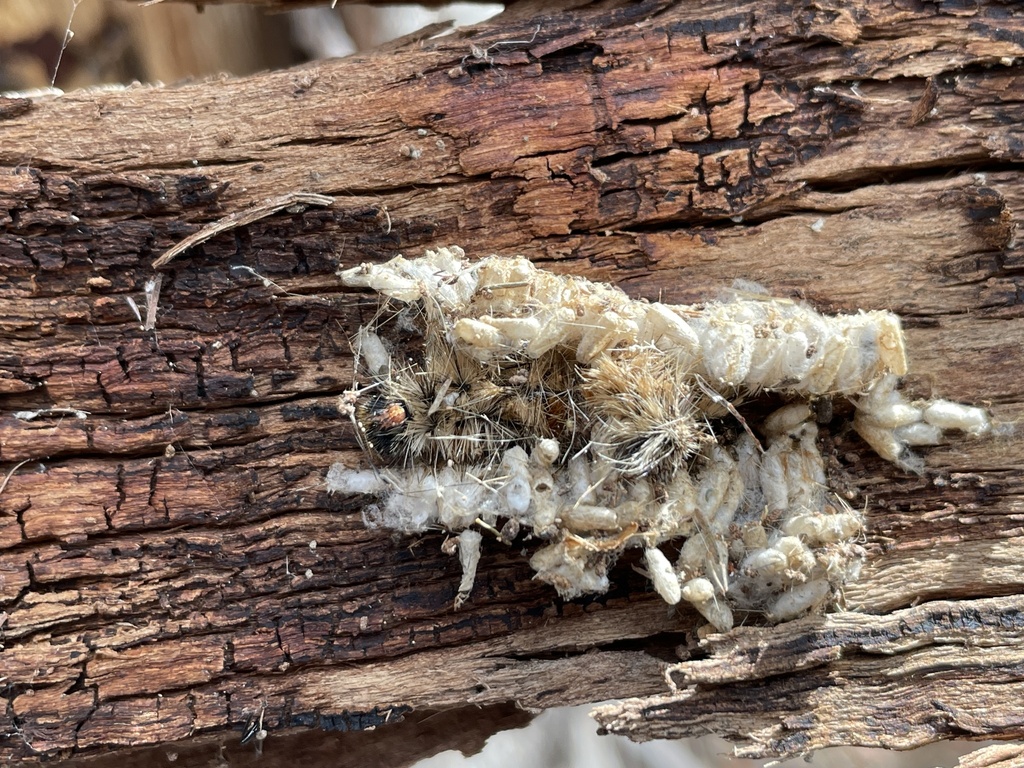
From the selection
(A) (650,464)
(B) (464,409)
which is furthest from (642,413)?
(B) (464,409)

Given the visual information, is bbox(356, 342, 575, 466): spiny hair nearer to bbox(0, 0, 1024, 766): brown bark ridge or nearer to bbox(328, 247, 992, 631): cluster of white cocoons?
bbox(328, 247, 992, 631): cluster of white cocoons

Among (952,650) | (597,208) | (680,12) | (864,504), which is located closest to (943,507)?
(864,504)

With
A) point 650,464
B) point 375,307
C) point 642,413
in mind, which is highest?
point 375,307

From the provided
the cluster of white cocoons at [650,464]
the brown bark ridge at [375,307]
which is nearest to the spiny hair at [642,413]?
the cluster of white cocoons at [650,464]

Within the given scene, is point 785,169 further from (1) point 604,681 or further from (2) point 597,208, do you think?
(1) point 604,681

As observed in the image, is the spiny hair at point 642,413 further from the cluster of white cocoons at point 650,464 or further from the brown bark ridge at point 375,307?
the brown bark ridge at point 375,307

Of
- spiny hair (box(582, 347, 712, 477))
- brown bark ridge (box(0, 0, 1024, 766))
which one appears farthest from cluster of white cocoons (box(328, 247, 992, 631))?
brown bark ridge (box(0, 0, 1024, 766))

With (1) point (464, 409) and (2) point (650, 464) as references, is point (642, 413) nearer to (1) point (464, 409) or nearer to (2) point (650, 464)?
(2) point (650, 464)
